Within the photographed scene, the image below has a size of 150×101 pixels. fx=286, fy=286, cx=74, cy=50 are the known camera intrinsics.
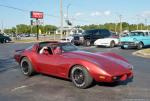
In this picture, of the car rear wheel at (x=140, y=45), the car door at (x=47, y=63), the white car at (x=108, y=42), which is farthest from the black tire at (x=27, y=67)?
the white car at (x=108, y=42)

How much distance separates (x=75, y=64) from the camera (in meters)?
7.74

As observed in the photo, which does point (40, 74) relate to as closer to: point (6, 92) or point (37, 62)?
point (37, 62)

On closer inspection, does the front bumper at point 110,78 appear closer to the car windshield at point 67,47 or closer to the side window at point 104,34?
the car windshield at point 67,47

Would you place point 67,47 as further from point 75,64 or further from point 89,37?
point 89,37

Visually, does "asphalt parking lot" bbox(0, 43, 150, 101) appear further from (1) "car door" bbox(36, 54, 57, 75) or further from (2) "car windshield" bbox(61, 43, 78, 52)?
(2) "car windshield" bbox(61, 43, 78, 52)

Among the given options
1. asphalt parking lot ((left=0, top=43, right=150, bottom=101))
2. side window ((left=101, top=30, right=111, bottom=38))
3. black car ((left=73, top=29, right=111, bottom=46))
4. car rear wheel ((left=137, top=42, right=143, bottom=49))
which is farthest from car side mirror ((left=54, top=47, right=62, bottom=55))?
side window ((left=101, top=30, right=111, bottom=38))

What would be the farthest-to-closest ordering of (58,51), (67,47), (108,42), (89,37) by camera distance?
(89,37) → (108,42) → (67,47) → (58,51)

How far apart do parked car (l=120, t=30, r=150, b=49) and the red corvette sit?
15.2 meters

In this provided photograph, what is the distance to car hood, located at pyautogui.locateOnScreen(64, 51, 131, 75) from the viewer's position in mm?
7341

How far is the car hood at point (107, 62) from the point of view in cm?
734

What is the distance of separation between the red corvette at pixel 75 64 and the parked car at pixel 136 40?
49.8 feet

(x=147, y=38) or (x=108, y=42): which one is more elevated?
(x=147, y=38)

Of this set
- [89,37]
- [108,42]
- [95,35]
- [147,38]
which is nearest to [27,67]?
[147,38]

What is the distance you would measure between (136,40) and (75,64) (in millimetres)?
16578
